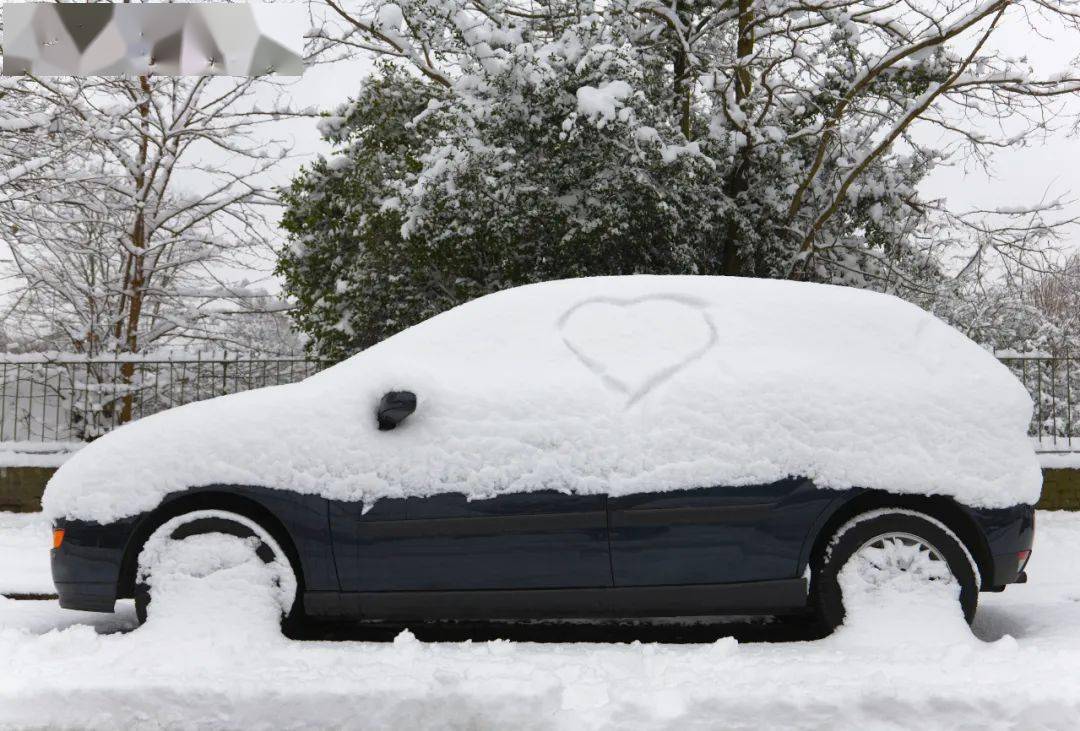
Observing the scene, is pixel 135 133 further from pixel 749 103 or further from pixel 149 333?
→ pixel 749 103

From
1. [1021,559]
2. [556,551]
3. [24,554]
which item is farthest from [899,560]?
[24,554]

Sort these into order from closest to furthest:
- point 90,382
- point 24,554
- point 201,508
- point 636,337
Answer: point 201,508
point 636,337
point 24,554
point 90,382

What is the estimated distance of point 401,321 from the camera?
1011cm

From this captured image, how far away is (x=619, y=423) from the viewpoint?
3701 millimetres

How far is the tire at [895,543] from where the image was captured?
364cm

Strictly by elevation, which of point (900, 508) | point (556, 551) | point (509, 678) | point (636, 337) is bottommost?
point (509, 678)

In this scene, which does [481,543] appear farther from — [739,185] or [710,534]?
[739,185]

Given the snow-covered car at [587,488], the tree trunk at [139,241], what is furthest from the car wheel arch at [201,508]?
the tree trunk at [139,241]

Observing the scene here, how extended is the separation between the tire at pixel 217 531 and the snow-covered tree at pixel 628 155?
5.41m

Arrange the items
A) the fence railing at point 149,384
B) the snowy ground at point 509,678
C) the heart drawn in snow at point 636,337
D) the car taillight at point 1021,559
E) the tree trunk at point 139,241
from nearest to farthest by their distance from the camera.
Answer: the snowy ground at point 509,678 → the car taillight at point 1021,559 → the heart drawn in snow at point 636,337 → the fence railing at point 149,384 → the tree trunk at point 139,241

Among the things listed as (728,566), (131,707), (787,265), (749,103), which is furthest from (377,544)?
(749,103)

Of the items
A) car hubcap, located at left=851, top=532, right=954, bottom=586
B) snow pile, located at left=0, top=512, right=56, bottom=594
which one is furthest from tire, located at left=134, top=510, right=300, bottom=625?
car hubcap, located at left=851, top=532, right=954, bottom=586

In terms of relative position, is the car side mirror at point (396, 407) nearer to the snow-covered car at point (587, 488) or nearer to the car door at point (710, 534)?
the snow-covered car at point (587, 488)

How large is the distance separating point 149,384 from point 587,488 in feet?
25.4
